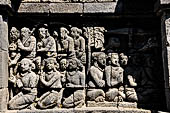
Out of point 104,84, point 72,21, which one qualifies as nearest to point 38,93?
point 104,84

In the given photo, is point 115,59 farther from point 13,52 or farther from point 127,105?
point 13,52

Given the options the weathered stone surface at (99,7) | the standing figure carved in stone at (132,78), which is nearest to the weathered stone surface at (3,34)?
the weathered stone surface at (99,7)

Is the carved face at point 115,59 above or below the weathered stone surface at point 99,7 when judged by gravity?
below

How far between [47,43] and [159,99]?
2.77 meters

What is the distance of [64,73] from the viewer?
510 centimetres

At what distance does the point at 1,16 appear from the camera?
4688 millimetres

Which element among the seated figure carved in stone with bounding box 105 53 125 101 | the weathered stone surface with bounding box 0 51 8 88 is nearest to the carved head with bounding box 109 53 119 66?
the seated figure carved in stone with bounding box 105 53 125 101

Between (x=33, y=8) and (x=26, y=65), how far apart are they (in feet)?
4.22

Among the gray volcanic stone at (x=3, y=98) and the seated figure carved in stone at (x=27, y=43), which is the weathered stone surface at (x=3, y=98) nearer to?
the gray volcanic stone at (x=3, y=98)

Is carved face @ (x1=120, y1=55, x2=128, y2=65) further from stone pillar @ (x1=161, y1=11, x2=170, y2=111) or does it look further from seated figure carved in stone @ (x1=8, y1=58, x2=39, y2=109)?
seated figure carved in stone @ (x1=8, y1=58, x2=39, y2=109)

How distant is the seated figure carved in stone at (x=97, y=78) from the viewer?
5.02 meters

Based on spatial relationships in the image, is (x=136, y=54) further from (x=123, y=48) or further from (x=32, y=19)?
(x=32, y=19)

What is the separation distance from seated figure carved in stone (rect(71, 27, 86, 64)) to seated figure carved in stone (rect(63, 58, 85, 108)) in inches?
4.9

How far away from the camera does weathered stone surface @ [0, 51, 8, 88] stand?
4583 millimetres
